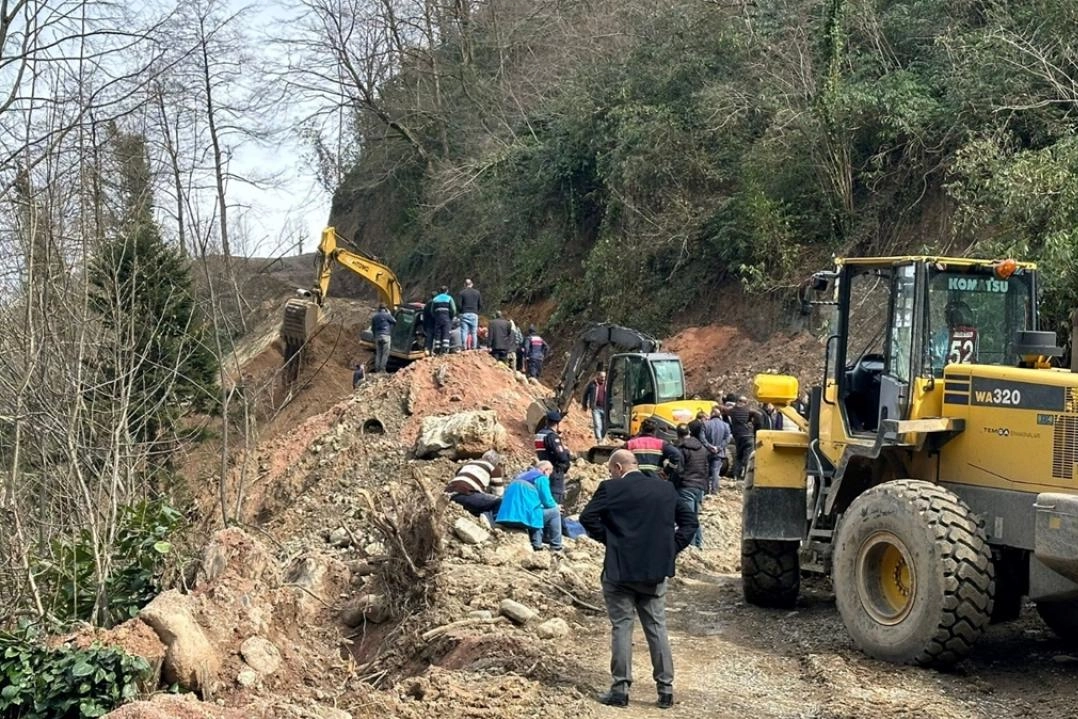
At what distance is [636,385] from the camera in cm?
2347

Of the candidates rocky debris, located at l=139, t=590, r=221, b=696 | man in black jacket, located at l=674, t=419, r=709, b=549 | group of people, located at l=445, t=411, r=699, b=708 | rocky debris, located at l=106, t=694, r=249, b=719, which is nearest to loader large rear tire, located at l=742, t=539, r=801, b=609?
group of people, located at l=445, t=411, r=699, b=708

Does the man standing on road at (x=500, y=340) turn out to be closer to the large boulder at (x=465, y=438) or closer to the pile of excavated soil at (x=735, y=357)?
the pile of excavated soil at (x=735, y=357)

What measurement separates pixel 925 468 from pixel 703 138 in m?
23.8

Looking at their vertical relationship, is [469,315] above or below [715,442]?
above

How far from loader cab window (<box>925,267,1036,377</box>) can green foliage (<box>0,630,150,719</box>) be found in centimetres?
658

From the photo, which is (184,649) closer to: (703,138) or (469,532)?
(469,532)

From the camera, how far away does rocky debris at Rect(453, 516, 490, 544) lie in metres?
13.8

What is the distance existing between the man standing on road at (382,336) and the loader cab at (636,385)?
30.5 ft

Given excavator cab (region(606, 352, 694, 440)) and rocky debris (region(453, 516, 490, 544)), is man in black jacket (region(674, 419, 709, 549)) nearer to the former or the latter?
rocky debris (region(453, 516, 490, 544))

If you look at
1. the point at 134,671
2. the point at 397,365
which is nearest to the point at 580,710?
the point at 134,671

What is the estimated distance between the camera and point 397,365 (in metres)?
32.5

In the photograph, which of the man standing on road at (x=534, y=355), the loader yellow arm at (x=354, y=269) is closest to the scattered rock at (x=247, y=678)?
the man standing on road at (x=534, y=355)

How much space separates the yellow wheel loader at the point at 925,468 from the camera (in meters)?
8.55

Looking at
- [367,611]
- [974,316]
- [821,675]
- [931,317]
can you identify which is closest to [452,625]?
[367,611]
